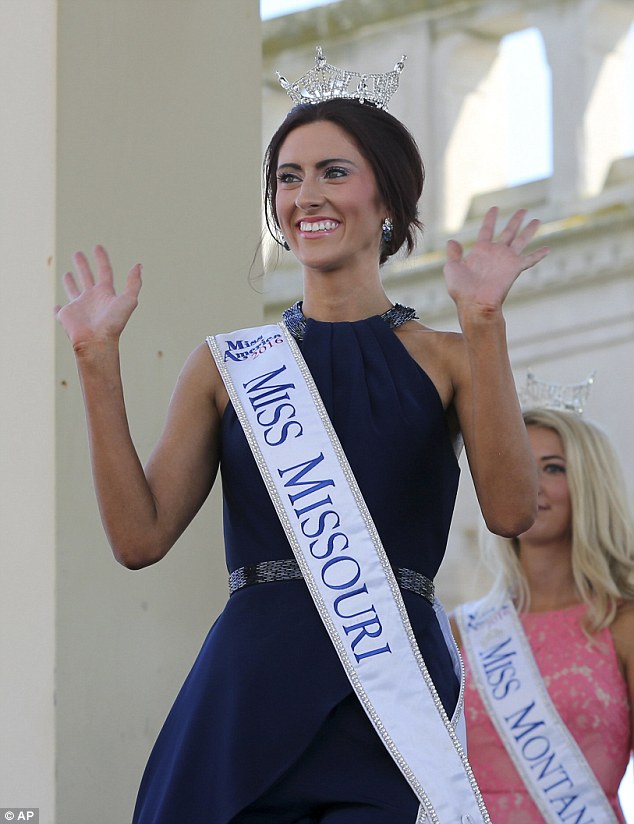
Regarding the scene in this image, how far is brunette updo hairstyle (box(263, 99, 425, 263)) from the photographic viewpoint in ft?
10.7

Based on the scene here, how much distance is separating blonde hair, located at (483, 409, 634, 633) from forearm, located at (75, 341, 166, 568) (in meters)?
2.25

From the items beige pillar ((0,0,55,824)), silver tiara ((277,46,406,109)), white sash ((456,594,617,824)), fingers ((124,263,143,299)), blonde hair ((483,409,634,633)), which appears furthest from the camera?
blonde hair ((483,409,634,633))

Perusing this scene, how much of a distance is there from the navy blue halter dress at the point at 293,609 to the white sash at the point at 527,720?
185 cm

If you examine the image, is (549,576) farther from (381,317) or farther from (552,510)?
(381,317)

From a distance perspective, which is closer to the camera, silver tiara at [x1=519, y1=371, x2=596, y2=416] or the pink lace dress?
the pink lace dress

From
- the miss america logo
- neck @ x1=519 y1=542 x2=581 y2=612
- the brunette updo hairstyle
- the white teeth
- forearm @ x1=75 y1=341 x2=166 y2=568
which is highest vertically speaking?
the brunette updo hairstyle

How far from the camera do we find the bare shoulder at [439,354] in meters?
3.15

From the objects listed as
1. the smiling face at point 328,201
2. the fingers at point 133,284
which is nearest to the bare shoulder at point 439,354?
the smiling face at point 328,201

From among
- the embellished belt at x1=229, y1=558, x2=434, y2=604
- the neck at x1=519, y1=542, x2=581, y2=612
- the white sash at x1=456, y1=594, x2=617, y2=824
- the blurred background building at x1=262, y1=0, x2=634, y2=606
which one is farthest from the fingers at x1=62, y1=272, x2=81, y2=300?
the blurred background building at x1=262, y1=0, x2=634, y2=606

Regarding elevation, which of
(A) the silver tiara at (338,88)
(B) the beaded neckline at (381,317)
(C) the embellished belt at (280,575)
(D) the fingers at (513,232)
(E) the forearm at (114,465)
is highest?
(A) the silver tiara at (338,88)

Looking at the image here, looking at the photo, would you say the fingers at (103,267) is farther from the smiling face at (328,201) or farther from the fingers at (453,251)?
the fingers at (453,251)

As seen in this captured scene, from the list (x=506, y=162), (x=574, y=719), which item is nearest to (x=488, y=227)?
(x=574, y=719)

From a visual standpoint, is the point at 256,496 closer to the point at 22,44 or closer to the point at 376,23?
the point at 22,44

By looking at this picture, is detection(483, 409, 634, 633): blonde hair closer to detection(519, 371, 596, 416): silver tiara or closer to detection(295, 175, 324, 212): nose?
detection(519, 371, 596, 416): silver tiara
